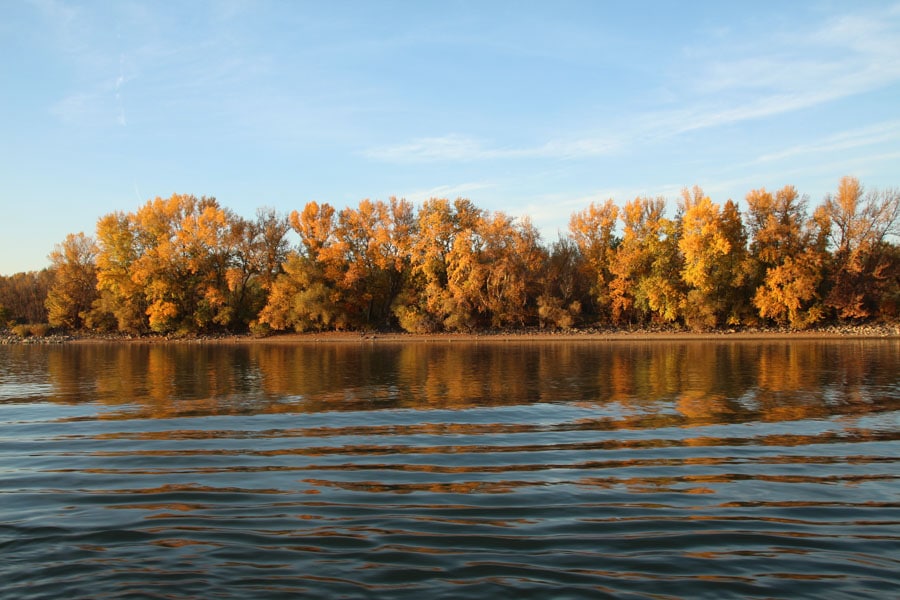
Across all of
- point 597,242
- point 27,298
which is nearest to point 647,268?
point 597,242

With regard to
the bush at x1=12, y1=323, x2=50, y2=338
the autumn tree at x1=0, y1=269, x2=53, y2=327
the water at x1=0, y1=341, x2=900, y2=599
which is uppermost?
the autumn tree at x1=0, y1=269, x2=53, y2=327

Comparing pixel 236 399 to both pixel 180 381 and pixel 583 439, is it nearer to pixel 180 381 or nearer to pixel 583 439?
pixel 180 381

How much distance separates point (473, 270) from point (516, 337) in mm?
8206

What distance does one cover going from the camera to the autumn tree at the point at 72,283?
244ft

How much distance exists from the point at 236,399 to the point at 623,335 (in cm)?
4523

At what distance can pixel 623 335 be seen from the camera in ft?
197

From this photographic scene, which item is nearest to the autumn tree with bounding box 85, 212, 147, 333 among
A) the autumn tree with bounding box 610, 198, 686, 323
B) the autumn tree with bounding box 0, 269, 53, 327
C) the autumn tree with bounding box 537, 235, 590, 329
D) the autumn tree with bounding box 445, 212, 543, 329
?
the autumn tree with bounding box 0, 269, 53, 327

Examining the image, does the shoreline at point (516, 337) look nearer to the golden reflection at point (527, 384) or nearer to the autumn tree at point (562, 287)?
the autumn tree at point (562, 287)

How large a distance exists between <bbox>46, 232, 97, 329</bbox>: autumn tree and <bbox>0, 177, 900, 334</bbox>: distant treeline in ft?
0.62

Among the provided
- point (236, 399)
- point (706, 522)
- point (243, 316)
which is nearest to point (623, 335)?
point (243, 316)

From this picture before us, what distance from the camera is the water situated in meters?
6.87

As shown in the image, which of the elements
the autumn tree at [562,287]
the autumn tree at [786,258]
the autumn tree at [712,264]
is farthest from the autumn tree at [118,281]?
the autumn tree at [786,258]

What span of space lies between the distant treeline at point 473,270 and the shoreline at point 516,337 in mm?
1590

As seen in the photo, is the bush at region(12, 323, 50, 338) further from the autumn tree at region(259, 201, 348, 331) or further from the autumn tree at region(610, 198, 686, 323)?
the autumn tree at region(610, 198, 686, 323)
